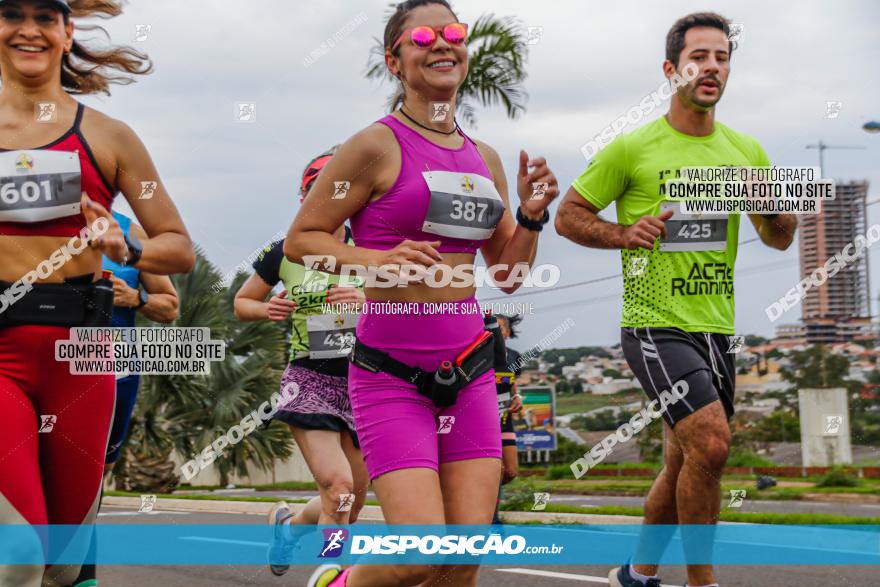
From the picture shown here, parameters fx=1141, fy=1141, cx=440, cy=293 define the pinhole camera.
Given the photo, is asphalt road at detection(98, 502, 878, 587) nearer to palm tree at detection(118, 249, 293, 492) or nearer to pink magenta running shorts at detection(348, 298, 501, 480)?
pink magenta running shorts at detection(348, 298, 501, 480)

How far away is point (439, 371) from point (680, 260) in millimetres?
1822

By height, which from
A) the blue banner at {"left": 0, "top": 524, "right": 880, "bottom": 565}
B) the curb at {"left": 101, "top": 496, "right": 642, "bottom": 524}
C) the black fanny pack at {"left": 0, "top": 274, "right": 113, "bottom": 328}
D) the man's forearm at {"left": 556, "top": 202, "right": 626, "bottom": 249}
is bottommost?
the curb at {"left": 101, "top": 496, "right": 642, "bottom": 524}

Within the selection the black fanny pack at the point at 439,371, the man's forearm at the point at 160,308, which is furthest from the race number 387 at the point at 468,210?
the man's forearm at the point at 160,308

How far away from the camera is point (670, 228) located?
5.43 metres

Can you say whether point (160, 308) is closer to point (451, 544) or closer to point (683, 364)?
point (683, 364)

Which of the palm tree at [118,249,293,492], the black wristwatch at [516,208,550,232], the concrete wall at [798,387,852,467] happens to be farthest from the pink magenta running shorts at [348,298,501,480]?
the palm tree at [118,249,293,492]

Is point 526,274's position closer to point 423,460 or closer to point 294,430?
point 423,460

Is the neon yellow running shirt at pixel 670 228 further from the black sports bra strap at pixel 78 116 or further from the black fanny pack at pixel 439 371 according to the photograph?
the black sports bra strap at pixel 78 116

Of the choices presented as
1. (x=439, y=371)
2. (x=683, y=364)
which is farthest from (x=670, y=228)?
(x=439, y=371)

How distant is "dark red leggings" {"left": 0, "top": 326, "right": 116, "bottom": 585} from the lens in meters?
3.61

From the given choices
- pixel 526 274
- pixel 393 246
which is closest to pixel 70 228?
pixel 393 246

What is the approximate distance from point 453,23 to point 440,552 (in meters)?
1.95

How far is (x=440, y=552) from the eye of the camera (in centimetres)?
384

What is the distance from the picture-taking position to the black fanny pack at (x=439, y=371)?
4.03 meters
